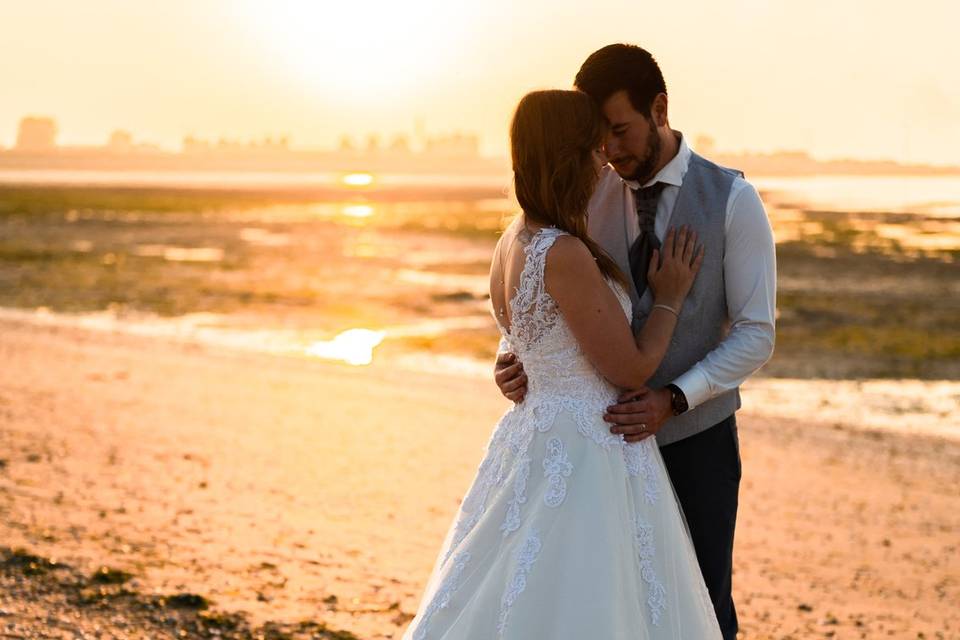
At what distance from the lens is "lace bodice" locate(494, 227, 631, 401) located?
10.6ft

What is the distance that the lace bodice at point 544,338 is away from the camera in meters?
3.24

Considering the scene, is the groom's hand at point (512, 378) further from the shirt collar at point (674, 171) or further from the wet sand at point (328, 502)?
the wet sand at point (328, 502)

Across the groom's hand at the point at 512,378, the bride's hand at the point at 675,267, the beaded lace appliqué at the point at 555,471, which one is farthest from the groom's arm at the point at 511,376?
the bride's hand at the point at 675,267

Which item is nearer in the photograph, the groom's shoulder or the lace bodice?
the lace bodice

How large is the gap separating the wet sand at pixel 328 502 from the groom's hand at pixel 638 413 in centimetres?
280

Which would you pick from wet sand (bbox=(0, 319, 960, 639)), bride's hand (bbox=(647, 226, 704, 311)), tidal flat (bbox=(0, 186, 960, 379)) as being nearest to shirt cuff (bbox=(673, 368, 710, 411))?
bride's hand (bbox=(647, 226, 704, 311))

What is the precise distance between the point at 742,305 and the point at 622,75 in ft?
2.61

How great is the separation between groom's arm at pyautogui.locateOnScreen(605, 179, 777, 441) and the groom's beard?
0.26 meters

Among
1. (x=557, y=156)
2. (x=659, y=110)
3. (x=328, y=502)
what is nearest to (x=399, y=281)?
(x=328, y=502)

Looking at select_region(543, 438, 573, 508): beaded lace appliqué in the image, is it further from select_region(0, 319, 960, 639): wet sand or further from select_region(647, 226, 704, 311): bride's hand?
select_region(0, 319, 960, 639): wet sand

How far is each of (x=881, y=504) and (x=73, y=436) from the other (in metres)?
6.73

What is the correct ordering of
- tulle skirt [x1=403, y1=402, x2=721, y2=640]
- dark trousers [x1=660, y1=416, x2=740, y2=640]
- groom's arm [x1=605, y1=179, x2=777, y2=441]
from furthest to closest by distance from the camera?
dark trousers [x1=660, y1=416, x2=740, y2=640], groom's arm [x1=605, y1=179, x2=777, y2=441], tulle skirt [x1=403, y1=402, x2=721, y2=640]

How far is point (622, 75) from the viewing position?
3408 millimetres

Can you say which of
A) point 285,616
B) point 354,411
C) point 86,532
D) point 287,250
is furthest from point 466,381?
point 287,250
